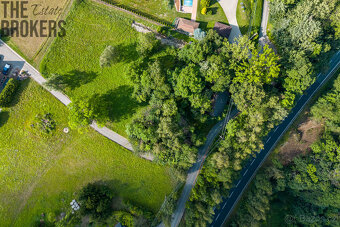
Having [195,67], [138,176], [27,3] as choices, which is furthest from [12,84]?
[195,67]

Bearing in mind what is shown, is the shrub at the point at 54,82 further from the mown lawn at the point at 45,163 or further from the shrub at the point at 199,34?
the shrub at the point at 199,34

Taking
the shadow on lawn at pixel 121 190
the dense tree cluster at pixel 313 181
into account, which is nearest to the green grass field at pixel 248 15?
the dense tree cluster at pixel 313 181

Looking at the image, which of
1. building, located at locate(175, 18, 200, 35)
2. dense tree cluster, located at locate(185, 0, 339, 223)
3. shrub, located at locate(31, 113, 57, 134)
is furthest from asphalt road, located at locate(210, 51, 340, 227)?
shrub, located at locate(31, 113, 57, 134)

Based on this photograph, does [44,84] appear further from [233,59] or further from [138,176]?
[233,59]

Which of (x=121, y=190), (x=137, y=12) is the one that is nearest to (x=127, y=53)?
(x=137, y=12)

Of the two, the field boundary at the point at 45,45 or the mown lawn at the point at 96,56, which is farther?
the mown lawn at the point at 96,56

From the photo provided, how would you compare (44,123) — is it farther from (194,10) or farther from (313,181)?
(313,181)

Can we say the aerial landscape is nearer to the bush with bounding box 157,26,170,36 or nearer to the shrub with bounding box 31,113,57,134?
the shrub with bounding box 31,113,57,134
